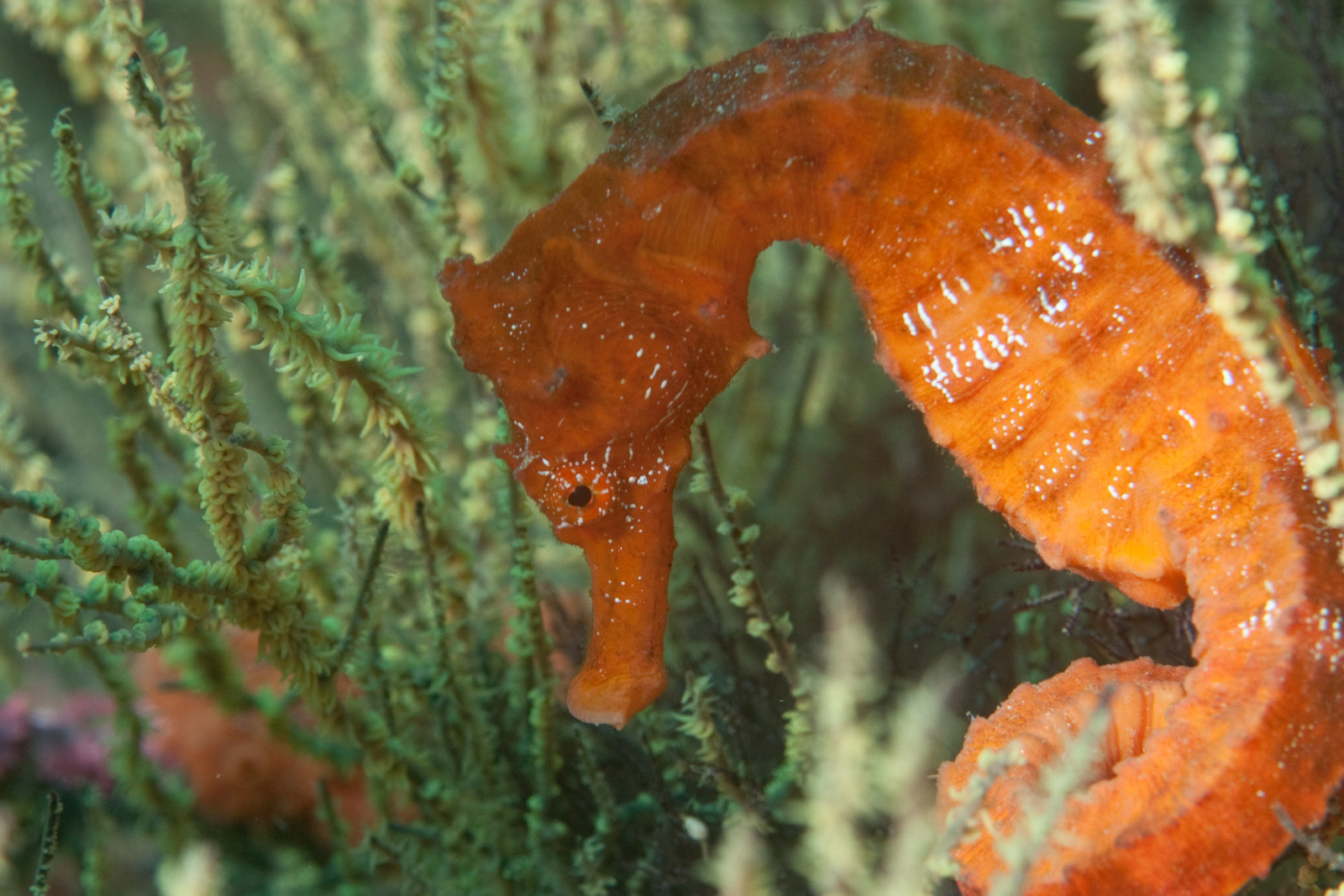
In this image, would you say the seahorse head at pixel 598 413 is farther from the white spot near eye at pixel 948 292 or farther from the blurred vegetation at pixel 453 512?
the white spot near eye at pixel 948 292

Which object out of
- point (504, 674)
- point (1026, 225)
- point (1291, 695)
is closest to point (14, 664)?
point (504, 674)

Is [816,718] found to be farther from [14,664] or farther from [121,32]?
[14,664]

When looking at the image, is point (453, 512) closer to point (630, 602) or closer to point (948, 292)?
point (630, 602)

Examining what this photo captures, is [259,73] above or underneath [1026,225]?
above

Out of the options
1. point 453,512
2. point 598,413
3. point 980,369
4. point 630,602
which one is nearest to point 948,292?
point 980,369

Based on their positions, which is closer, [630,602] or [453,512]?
[630,602]

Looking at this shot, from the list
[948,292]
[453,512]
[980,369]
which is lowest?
[980,369]

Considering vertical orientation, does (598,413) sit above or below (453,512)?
below
